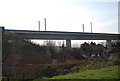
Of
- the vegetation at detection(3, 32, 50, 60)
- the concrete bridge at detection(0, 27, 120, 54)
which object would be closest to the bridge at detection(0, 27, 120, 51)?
the concrete bridge at detection(0, 27, 120, 54)

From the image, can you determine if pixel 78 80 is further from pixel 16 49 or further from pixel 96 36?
pixel 96 36

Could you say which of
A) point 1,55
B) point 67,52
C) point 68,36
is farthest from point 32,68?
point 68,36

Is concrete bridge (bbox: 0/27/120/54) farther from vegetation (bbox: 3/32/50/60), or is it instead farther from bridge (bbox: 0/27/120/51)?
vegetation (bbox: 3/32/50/60)

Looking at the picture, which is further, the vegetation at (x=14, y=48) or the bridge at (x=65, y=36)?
the bridge at (x=65, y=36)

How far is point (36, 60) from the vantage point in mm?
34844

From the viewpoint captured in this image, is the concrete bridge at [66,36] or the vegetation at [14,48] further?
the concrete bridge at [66,36]

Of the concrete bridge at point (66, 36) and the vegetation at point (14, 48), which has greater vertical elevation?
the concrete bridge at point (66, 36)

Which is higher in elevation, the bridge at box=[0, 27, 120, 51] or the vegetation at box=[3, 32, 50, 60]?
the bridge at box=[0, 27, 120, 51]

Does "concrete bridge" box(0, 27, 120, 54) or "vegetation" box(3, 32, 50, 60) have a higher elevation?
"concrete bridge" box(0, 27, 120, 54)

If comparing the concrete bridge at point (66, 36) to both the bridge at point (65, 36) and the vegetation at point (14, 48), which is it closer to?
the bridge at point (65, 36)

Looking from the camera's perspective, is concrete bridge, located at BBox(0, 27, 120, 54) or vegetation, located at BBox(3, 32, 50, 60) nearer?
vegetation, located at BBox(3, 32, 50, 60)

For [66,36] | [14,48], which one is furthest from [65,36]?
[14,48]

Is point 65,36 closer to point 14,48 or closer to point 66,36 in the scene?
point 66,36

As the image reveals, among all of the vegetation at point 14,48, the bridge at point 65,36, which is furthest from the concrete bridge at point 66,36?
the vegetation at point 14,48
